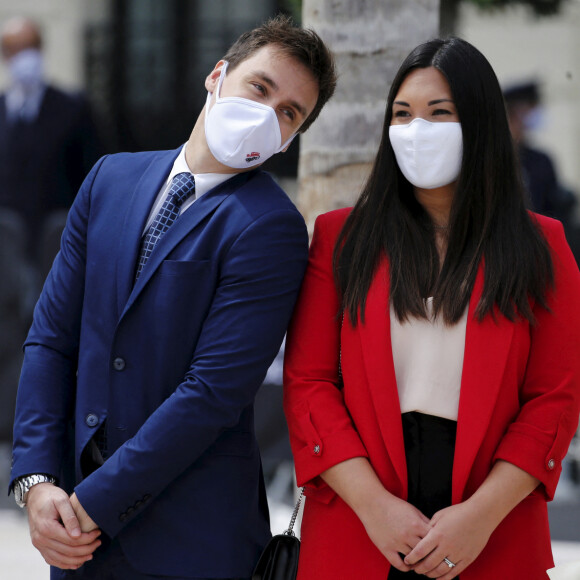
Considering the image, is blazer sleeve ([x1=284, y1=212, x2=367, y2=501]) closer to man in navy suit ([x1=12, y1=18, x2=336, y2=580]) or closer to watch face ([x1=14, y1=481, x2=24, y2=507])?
man in navy suit ([x1=12, y1=18, x2=336, y2=580])

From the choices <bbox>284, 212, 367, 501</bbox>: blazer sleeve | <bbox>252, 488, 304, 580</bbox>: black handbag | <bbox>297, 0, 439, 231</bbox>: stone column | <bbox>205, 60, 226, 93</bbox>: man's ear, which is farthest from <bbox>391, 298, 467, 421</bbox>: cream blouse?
<bbox>297, 0, 439, 231</bbox>: stone column

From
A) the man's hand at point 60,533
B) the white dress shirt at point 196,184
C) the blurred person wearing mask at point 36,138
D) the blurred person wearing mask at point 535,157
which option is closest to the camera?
the man's hand at point 60,533

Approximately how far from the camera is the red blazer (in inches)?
93.7

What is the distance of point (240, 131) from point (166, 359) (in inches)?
23.7

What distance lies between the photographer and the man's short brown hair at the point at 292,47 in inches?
103

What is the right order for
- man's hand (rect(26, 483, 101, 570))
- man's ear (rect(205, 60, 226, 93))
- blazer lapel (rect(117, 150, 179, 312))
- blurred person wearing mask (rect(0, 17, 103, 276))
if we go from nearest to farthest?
man's hand (rect(26, 483, 101, 570))
blazer lapel (rect(117, 150, 179, 312))
man's ear (rect(205, 60, 226, 93))
blurred person wearing mask (rect(0, 17, 103, 276))

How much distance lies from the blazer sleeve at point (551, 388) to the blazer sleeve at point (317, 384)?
39 centimetres

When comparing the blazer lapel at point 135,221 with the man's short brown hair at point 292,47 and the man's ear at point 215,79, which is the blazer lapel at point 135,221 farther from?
the man's short brown hair at point 292,47

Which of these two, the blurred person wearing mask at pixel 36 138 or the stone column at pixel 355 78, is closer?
the stone column at pixel 355 78

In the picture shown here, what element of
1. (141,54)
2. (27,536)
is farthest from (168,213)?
(141,54)

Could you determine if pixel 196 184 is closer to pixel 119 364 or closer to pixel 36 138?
pixel 119 364

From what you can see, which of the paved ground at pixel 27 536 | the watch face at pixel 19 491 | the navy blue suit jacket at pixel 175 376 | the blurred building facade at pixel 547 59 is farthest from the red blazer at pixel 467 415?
the blurred building facade at pixel 547 59

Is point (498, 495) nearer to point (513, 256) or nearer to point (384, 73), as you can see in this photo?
point (513, 256)

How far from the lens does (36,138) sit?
7.11 m
